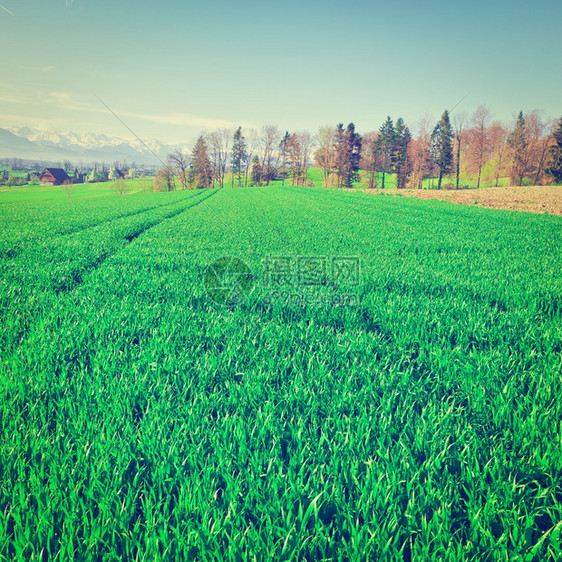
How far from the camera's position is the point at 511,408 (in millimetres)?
2402

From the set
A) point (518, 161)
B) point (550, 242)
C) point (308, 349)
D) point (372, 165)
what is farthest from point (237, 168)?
point (308, 349)

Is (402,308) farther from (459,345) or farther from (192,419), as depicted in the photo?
(192,419)

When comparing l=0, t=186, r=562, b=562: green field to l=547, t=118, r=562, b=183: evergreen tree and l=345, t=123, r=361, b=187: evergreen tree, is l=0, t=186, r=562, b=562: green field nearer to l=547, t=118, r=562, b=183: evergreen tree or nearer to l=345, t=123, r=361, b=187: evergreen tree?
l=547, t=118, r=562, b=183: evergreen tree

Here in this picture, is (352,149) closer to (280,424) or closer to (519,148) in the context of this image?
(519,148)

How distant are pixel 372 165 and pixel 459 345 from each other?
78.1m

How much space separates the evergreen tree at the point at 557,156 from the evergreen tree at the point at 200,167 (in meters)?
64.4

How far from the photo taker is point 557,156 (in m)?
54.8

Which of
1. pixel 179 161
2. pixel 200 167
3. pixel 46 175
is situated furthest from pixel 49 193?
pixel 46 175

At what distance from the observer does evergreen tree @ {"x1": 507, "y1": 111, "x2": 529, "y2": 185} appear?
60312mm

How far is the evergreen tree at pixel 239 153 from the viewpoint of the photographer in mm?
88812

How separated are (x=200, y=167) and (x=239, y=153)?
31997 millimetres

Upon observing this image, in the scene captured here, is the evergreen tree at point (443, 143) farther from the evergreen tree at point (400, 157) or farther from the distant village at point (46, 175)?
the distant village at point (46, 175)

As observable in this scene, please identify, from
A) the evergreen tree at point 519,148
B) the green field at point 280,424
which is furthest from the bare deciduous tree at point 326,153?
the green field at point 280,424

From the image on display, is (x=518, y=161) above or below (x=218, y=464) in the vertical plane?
above
